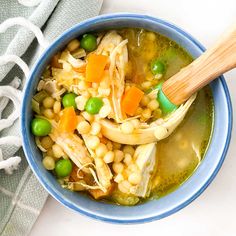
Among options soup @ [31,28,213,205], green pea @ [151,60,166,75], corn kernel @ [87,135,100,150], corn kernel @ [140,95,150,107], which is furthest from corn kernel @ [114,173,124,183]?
green pea @ [151,60,166,75]

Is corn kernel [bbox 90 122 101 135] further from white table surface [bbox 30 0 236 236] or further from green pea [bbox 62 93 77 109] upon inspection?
white table surface [bbox 30 0 236 236]

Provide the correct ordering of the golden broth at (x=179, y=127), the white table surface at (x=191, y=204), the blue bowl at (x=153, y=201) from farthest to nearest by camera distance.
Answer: the white table surface at (x=191, y=204), the golden broth at (x=179, y=127), the blue bowl at (x=153, y=201)

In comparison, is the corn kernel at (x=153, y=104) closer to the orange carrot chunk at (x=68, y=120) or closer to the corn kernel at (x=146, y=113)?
the corn kernel at (x=146, y=113)

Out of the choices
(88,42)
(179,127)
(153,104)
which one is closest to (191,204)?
(179,127)

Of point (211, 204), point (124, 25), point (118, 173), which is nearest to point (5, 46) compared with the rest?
point (124, 25)

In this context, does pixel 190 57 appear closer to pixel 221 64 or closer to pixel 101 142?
pixel 221 64

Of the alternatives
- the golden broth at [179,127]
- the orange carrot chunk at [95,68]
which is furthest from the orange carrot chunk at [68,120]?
the golden broth at [179,127]
